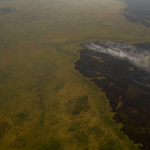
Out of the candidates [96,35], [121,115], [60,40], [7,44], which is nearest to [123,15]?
[96,35]

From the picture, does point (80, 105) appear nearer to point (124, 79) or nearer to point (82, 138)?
point (82, 138)

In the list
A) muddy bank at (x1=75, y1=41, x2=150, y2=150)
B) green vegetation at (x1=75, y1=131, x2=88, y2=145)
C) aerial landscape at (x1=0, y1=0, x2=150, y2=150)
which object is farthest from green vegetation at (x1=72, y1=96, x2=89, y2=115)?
muddy bank at (x1=75, y1=41, x2=150, y2=150)

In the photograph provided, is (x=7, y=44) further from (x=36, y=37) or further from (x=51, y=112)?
(x=51, y=112)

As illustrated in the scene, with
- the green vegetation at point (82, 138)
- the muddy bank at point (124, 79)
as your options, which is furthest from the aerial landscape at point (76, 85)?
the green vegetation at point (82, 138)

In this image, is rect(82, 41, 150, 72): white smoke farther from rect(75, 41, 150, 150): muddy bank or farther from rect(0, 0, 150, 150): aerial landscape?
rect(0, 0, 150, 150): aerial landscape

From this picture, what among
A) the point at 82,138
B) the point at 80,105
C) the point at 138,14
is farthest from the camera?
the point at 138,14

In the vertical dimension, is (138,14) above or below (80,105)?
above

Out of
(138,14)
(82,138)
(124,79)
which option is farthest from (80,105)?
(138,14)

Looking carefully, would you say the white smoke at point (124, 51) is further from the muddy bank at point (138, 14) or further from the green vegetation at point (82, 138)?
the green vegetation at point (82, 138)
